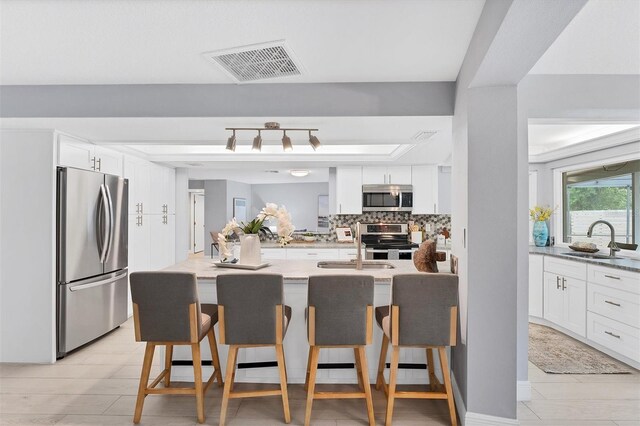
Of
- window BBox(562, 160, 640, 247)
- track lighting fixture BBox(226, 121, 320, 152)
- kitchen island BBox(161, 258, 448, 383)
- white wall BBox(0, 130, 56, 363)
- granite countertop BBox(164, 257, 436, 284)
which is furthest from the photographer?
window BBox(562, 160, 640, 247)

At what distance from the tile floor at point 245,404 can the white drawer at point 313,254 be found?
3.00 m

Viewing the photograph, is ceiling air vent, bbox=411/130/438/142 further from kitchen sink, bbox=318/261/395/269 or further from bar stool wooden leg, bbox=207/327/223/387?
bar stool wooden leg, bbox=207/327/223/387

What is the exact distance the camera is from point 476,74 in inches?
84.9

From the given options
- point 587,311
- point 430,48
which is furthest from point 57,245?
point 587,311

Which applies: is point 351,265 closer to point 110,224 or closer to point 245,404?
point 245,404

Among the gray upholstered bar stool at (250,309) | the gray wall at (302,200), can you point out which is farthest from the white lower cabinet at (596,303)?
the gray wall at (302,200)

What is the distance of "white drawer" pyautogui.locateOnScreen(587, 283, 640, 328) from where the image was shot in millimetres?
3324

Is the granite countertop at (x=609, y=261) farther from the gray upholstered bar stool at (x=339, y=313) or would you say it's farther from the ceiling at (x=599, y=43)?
the gray upholstered bar stool at (x=339, y=313)

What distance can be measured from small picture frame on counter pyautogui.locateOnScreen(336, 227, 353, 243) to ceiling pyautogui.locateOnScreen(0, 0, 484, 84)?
3696mm

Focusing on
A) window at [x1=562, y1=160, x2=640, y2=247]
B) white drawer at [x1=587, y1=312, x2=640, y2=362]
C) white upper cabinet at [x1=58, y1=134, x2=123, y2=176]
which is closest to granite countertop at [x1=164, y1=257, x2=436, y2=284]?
white upper cabinet at [x1=58, y1=134, x2=123, y2=176]

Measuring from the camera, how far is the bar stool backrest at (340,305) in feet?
7.93

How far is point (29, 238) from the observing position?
11.4 feet

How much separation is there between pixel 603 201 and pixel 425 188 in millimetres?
2320

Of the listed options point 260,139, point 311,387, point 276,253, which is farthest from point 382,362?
point 276,253
